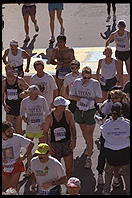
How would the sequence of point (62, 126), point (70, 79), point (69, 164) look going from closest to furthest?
point (62, 126) < point (69, 164) < point (70, 79)

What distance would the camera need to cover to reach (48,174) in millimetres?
6906

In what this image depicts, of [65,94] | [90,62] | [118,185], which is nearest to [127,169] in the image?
[118,185]

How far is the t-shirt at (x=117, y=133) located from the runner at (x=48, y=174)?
2.48 feet

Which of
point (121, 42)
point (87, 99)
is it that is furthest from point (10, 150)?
point (121, 42)

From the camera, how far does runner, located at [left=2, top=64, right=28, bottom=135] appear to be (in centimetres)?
891

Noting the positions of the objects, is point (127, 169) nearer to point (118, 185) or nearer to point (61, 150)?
point (118, 185)

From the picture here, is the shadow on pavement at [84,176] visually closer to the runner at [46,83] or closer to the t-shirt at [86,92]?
the t-shirt at [86,92]

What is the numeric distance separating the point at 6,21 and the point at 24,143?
11684 millimetres

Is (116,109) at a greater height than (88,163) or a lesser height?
greater

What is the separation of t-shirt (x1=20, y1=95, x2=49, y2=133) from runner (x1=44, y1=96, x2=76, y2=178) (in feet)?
1.81

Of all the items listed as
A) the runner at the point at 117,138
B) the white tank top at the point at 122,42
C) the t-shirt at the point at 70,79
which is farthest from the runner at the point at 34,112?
the white tank top at the point at 122,42

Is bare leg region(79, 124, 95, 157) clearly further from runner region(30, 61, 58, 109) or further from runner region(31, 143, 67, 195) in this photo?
runner region(31, 143, 67, 195)

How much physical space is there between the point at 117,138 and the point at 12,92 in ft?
8.11

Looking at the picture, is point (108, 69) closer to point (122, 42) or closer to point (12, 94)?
point (122, 42)
